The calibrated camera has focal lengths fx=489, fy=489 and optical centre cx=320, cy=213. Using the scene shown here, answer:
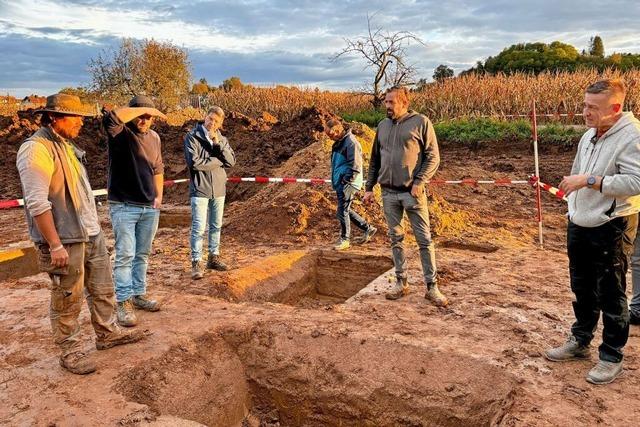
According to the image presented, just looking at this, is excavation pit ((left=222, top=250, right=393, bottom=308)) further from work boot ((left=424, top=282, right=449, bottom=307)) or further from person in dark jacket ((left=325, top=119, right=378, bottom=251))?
work boot ((left=424, top=282, right=449, bottom=307))

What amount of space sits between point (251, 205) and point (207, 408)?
23.1ft

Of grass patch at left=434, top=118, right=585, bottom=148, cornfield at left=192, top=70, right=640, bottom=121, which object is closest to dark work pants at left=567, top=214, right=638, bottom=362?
grass patch at left=434, top=118, right=585, bottom=148

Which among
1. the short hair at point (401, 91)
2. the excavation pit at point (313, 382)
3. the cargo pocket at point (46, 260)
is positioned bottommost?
the excavation pit at point (313, 382)

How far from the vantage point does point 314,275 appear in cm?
782

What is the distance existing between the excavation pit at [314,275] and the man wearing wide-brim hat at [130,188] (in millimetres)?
1996

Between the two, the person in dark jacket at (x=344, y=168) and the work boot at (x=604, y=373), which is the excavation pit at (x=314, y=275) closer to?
the person in dark jacket at (x=344, y=168)

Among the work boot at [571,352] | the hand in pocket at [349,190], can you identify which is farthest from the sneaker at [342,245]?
the work boot at [571,352]

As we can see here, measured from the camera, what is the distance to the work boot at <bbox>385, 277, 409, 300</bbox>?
5.80m

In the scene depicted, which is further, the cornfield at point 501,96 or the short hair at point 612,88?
the cornfield at point 501,96

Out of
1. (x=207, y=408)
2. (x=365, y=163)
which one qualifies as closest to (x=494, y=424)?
(x=207, y=408)

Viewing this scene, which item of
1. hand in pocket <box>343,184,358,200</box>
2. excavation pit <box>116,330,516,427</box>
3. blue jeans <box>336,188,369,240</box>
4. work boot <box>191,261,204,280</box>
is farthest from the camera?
blue jeans <box>336,188,369,240</box>

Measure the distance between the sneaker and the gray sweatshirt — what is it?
4.52 meters

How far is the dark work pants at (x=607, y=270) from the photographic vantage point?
3594mm

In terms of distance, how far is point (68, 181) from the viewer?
12.1 ft
